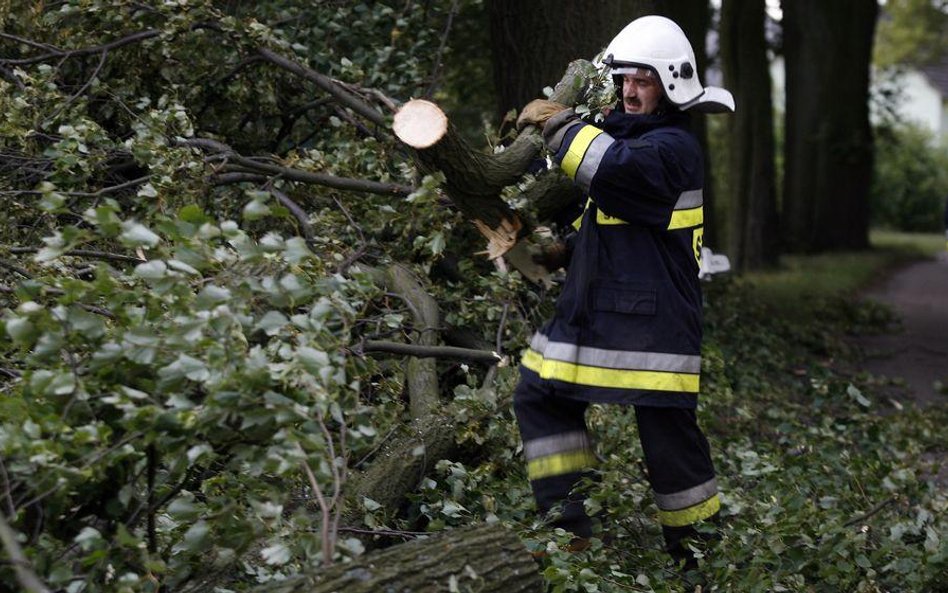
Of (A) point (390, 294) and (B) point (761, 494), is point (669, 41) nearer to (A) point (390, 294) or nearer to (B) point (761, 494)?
(A) point (390, 294)

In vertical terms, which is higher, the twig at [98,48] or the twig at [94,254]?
the twig at [98,48]

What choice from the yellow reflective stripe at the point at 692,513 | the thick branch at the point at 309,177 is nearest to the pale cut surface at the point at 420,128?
the thick branch at the point at 309,177

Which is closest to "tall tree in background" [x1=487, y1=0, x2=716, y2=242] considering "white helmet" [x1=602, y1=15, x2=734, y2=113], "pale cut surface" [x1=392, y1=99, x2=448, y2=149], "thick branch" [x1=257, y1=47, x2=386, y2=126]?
"thick branch" [x1=257, y1=47, x2=386, y2=126]

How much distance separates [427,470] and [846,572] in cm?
151

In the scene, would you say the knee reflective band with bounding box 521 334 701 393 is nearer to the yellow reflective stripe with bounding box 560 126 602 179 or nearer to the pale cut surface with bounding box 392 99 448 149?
the yellow reflective stripe with bounding box 560 126 602 179

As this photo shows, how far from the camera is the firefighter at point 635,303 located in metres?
3.99

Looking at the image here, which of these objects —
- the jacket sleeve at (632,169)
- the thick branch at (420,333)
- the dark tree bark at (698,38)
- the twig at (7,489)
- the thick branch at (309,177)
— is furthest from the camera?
the dark tree bark at (698,38)

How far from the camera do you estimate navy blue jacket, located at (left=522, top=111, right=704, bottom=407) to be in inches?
156

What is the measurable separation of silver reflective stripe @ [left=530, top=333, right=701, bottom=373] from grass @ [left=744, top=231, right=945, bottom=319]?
786 cm

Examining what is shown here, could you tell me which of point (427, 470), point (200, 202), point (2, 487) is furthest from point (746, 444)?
point (2, 487)

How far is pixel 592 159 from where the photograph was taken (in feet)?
13.0

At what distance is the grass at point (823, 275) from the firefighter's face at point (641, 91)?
7.73m

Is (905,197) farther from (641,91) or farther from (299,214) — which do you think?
(641,91)

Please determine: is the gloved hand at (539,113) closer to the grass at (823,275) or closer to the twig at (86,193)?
the twig at (86,193)
